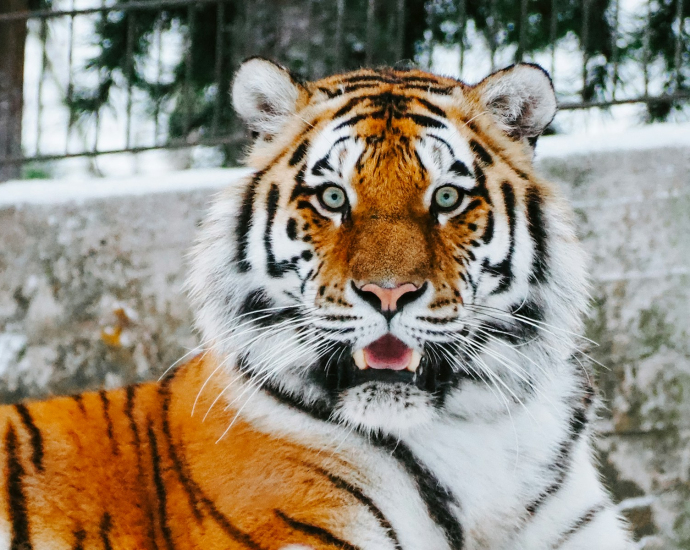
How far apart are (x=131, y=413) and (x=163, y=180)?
1473 mm

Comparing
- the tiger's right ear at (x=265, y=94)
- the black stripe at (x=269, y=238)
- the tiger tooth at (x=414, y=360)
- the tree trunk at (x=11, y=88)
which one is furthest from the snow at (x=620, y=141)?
the tree trunk at (x=11, y=88)

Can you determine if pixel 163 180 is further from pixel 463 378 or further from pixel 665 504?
pixel 665 504

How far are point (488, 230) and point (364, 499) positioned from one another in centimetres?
57

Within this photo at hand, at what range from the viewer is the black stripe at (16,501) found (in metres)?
1.61

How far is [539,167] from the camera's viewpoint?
2.73 metres

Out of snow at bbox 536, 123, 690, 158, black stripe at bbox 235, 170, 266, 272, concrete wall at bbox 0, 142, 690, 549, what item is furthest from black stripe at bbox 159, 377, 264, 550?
snow at bbox 536, 123, 690, 158

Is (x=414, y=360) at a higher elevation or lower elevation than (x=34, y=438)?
higher

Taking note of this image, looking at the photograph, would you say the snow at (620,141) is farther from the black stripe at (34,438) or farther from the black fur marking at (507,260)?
the black stripe at (34,438)

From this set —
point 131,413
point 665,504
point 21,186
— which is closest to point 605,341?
point 665,504

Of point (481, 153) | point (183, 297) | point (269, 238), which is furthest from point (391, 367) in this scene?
point (183, 297)

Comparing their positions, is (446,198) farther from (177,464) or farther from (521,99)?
(177,464)

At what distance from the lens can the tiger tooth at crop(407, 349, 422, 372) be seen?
143 cm

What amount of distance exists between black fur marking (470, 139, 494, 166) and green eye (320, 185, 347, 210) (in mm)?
294

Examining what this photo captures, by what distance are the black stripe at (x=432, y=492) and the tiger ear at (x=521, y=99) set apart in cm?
72
